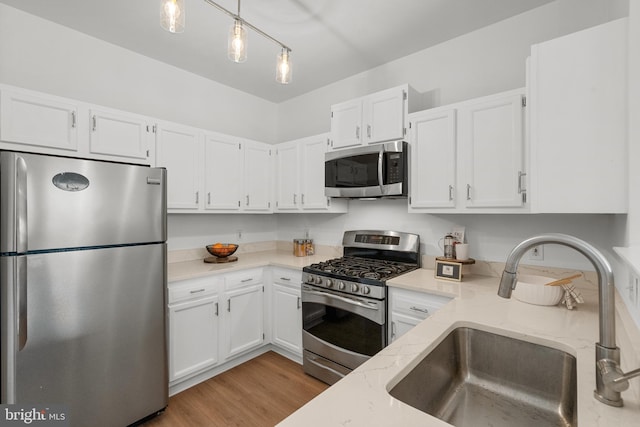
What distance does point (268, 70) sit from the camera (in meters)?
2.94

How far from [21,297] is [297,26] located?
2.40 metres

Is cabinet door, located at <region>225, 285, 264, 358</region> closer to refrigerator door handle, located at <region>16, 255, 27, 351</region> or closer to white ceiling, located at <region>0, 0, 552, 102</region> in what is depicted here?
refrigerator door handle, located at <region>16, 255, 27, 351</region>

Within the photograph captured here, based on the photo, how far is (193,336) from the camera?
2.34 metres

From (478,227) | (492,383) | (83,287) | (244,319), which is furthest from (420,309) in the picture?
(83,287)

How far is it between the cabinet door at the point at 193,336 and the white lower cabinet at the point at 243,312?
0.11m

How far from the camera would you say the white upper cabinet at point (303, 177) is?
2.95 m

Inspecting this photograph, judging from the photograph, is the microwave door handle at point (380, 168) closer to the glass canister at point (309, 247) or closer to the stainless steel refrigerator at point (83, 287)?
the glass canister at point (309, 247)

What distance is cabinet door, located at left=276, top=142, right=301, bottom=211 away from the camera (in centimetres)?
316

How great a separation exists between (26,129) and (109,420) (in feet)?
6.12

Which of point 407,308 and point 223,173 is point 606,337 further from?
point 223,173

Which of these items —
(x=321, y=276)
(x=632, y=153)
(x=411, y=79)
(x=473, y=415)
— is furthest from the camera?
(x=411, y=79)

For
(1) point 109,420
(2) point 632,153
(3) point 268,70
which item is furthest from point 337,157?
(1) point 109,420

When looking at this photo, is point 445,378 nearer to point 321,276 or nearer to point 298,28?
point 321,276

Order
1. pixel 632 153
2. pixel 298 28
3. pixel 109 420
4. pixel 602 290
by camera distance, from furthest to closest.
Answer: pixel 298 28 < pixel 109 420 < pixel 632 153 < pixel 602 290
